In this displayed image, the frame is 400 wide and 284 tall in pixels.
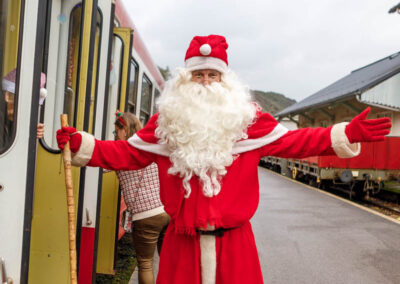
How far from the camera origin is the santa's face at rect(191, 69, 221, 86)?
2.14 metres

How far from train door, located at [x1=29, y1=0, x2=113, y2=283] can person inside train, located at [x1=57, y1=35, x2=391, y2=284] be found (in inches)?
19.9

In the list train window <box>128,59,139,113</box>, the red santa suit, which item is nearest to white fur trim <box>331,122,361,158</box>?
the red santa suit

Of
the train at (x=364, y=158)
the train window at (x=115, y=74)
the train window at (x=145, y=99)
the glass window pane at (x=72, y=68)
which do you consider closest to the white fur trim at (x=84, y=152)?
the glass window pane at (x=72, y=68)

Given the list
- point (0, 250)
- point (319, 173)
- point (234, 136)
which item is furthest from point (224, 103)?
point (319, 173)

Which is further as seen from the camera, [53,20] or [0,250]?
[53,20]

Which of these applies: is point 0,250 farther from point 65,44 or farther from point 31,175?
point 65,44

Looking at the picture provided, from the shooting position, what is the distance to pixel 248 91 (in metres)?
2.20

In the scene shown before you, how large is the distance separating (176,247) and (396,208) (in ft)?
27.6

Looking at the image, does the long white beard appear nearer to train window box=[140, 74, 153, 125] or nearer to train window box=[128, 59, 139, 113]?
train window box=[128, 59, 139, 113]

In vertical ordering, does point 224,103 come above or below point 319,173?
above

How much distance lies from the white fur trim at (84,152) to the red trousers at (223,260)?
0.65 meters

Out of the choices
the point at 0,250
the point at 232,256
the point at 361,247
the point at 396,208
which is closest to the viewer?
the point at 0,250

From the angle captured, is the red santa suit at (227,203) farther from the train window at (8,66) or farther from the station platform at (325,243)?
the station platform at (325,243)

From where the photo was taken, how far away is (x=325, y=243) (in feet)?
17.5
